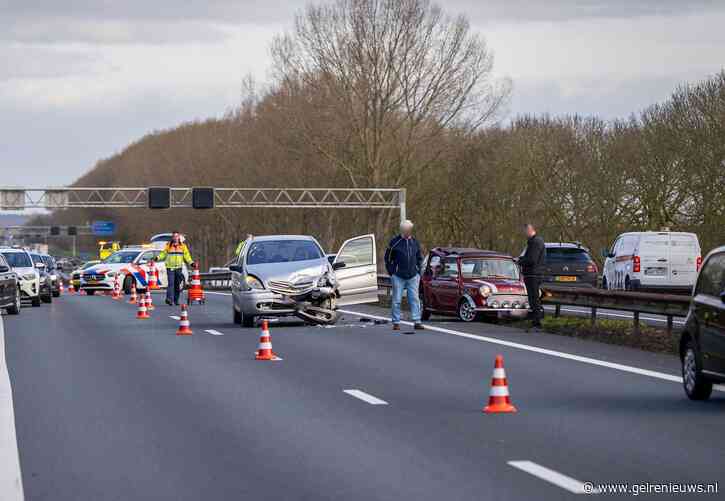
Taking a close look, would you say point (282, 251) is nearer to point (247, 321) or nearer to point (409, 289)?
point (247, 321)

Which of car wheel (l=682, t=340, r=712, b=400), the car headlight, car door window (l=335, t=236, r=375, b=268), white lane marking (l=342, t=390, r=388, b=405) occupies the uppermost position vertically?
car door window (l=335, t=236, r=375, b=268)

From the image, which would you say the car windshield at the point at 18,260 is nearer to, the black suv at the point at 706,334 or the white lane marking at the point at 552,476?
the black suv at the point at 706,334

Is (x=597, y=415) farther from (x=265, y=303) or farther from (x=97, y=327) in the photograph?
(x=97, y=327)

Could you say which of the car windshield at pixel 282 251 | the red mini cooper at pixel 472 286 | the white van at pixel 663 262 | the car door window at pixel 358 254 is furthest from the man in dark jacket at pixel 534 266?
the white van at pixel 663 262

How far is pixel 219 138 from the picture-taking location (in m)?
105

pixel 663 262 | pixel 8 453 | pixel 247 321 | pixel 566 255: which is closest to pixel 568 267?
pixel 566 255

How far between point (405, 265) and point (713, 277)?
1114cm

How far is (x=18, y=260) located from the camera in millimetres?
40250

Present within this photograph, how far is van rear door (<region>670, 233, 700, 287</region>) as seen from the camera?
37.8 m

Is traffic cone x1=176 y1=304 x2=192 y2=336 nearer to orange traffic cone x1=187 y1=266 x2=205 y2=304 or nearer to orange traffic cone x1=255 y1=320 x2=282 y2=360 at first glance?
orange traffic cone x1=255 y1=320 x2=282 y2=360

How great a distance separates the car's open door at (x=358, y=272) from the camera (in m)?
28.4

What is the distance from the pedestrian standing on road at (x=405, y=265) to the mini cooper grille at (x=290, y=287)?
2211 mm

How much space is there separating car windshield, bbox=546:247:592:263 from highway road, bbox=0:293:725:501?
1752cm

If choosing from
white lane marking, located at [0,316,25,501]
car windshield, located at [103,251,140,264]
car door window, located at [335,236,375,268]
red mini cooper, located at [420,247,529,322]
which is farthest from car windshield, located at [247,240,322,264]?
car windshield, located at [103,251,140,264]
